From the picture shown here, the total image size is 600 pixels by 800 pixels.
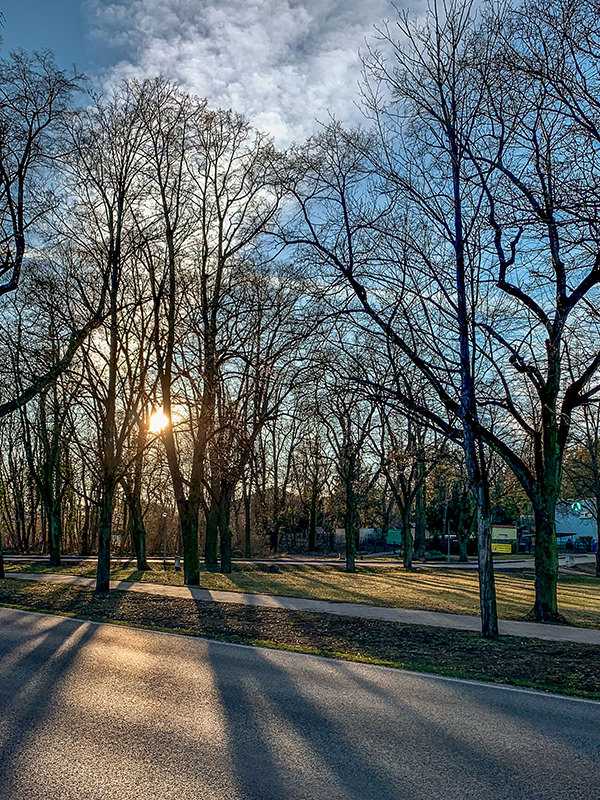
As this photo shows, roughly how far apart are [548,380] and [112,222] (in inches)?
538

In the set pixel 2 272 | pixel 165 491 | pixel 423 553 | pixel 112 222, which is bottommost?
pixel 423 553

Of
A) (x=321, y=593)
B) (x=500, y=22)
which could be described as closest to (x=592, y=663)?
(x=500, y=22)

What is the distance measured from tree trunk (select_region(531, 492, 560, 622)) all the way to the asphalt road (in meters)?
7.29

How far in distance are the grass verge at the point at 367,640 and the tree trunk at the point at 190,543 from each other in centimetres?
467

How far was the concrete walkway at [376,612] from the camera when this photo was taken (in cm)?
1280

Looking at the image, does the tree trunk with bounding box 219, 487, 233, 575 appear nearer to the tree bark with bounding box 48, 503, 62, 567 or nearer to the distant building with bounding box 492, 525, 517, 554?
the tree bark with bounding box 48, 503, 62, 567

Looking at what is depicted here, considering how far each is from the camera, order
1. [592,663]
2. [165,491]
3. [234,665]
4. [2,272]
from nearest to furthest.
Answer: [234,665] < [592,663] < [2,272] < [165,491]

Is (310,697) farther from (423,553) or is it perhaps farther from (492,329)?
(423,553)

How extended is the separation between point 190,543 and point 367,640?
463 inches

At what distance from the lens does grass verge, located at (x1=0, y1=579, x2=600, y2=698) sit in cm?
882

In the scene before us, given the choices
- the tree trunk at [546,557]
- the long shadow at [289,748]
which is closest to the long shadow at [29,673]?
the long shadow at [289,748]

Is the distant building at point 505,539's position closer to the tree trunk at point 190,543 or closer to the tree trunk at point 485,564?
the tree trunk at point 190,543

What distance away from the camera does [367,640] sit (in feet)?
36.7

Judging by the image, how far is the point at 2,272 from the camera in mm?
19734
